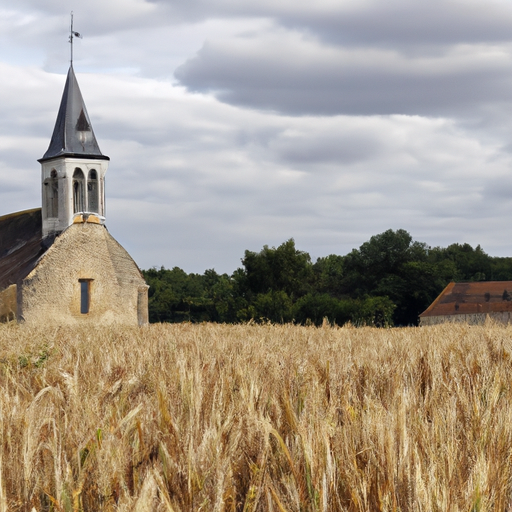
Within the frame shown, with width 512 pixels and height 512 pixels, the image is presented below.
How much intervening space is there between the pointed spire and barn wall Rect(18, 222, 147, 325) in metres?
5.11

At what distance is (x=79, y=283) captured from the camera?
27.7 metres

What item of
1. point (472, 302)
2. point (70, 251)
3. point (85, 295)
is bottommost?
point (472, 302)

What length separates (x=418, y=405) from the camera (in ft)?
12.6

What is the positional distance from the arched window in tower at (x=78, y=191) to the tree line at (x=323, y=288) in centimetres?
2439

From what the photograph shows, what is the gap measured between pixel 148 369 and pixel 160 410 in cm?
196

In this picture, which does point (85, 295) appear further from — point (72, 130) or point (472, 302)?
point (472, 302)

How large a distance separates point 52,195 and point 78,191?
4.32 ft

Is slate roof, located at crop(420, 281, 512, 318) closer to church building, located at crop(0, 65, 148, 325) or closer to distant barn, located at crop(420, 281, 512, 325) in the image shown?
distant barn, located at crop(420, 281, 512, 325)

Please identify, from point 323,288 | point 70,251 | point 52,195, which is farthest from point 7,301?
point 323,288

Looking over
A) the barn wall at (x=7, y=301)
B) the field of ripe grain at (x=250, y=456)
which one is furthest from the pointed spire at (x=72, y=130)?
the field of ripe grain at (x=250, y=456)

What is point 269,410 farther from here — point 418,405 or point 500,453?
point 500,453

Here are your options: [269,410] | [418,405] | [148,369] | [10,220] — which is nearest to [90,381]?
[148,369]

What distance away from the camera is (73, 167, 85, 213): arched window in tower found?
3205cm

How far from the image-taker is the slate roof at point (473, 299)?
55750 mm
